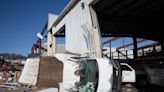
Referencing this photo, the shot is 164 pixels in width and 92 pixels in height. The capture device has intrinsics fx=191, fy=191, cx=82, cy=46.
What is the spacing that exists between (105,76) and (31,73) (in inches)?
377

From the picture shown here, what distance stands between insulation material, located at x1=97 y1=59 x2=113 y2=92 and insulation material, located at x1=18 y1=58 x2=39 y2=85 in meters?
8.36

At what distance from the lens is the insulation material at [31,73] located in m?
14.7

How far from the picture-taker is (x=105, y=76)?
710 cm

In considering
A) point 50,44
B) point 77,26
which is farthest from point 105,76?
point 50,44

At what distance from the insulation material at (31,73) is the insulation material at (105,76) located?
27.4 feet

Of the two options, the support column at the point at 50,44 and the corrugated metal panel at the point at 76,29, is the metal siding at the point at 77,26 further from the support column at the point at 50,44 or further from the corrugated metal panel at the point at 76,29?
the support column at the point at 50,44

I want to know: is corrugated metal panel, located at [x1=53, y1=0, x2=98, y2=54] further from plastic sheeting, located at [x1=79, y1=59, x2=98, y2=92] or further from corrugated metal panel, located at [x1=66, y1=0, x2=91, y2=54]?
plastic sheeting, located at [x1=79, y1=59, x2=98, y2=92]

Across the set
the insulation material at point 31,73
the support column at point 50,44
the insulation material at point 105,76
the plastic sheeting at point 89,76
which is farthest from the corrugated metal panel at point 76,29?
the support column at point 50,44

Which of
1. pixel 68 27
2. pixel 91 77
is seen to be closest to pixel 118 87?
pixel 91 77

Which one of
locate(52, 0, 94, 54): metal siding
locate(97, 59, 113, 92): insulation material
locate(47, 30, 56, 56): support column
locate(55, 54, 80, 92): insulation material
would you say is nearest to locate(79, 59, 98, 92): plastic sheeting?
locate(97, 59, 113, 92): insulation material

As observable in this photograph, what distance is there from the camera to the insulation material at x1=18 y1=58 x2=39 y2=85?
48.1 feet

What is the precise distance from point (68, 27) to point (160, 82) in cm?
873

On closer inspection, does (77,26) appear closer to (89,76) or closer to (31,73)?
(31,73)

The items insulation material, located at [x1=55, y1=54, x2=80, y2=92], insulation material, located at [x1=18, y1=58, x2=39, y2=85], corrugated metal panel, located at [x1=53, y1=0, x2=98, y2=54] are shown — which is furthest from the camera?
insulation material, located at [x1=18, y1=58, x2=39, y2=85]
